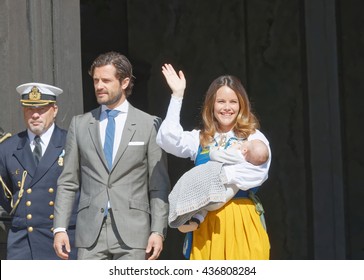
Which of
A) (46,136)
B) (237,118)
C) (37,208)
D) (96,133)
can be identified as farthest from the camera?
(46,136)

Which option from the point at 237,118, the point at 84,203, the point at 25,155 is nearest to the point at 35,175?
the point at 25,155

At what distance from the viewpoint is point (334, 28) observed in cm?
1198

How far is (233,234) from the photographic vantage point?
794 centimetres

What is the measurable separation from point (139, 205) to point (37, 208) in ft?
2.27

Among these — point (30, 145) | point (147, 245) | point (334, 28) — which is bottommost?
point (147, 245)

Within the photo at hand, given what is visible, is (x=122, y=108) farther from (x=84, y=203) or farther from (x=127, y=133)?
(x=84, y=203)

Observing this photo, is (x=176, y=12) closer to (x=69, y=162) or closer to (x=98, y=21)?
(x=98, y=21)

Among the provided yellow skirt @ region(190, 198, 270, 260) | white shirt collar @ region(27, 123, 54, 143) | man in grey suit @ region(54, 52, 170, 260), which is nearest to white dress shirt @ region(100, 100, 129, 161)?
man in grey suit @ region(54, 52, 170, 260)

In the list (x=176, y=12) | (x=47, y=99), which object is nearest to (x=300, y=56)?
(x=176, y=12)

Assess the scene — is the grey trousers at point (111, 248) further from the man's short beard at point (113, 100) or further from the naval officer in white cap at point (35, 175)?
the man's short beard at point (113, 100)

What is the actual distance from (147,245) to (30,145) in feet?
3.43

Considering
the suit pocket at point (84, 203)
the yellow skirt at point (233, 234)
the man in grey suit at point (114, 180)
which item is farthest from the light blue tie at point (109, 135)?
the yellow skirt at point (233, 234)

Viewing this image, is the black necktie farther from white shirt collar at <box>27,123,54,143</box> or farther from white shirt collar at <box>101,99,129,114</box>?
white shirt collar at <box>101,99,129,114</box>

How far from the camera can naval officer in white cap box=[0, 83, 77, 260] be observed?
332 inches
